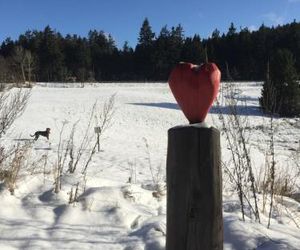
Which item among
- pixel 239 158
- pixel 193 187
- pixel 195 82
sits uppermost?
pixel 195 82

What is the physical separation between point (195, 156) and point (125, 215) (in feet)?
6.22

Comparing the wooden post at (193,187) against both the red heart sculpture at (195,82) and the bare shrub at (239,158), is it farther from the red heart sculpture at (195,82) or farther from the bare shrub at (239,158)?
the bare shrub at (239,158)

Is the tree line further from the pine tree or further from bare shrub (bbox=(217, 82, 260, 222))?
bare shrub (bbox=(217, 82, 260, 222))

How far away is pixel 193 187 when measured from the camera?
259 cm

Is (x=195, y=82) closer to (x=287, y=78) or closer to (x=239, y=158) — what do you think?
(x=239, y=158)

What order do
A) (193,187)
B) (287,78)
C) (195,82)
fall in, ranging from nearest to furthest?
1. (195,82)
2. (193,187)
3. (287,78)

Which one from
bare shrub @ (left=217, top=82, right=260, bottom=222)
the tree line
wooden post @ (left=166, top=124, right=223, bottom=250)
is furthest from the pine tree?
the tree line

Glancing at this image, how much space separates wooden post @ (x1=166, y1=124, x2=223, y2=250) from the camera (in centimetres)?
257

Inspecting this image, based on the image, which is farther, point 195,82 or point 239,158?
point 239,158

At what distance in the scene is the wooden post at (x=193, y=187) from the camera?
2568 mm

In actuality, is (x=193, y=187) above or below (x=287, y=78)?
below

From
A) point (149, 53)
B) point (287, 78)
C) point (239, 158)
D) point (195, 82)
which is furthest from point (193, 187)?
point (149, 53)

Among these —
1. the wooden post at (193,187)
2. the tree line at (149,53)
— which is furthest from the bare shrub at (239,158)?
the tree line at (149,53)

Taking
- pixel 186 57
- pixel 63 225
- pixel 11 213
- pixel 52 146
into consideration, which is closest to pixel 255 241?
pixel 63 225
